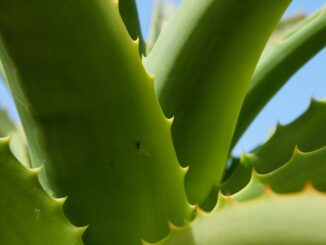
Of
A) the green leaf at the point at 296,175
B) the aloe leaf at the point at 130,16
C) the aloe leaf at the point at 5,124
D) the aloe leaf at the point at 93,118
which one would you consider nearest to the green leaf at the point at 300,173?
the green leaf at the point at 296,175

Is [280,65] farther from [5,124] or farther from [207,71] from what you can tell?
[5,124]

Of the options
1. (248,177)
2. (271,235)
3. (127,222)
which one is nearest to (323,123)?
(248,177)

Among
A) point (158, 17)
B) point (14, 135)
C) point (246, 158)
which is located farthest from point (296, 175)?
point (158, 17)

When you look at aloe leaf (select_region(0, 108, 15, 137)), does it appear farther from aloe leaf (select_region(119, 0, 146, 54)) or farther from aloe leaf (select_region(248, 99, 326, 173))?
aloe leaf (select_region(248, 99, 326, 173))

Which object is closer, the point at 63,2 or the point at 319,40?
the point at 63,2

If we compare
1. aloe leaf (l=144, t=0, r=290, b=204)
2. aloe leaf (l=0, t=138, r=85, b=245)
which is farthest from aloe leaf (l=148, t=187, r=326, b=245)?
aloe leaf (l=144, t=0, r=290, b=204)

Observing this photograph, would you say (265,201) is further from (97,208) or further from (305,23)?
(305,23)
